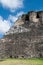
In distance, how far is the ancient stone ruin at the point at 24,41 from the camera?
111 feet

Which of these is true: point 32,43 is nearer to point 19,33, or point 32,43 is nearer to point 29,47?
point 29,47

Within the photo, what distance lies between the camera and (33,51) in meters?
33.6

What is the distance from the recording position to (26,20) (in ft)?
135

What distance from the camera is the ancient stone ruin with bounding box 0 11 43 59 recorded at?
3369 cm

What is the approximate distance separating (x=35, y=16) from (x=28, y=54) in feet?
30.4

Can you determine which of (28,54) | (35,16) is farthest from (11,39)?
(35,16)

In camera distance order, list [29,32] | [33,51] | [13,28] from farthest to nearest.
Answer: [13,28], [29,32], [33,51]

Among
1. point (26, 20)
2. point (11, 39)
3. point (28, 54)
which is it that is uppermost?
point (26, 20)

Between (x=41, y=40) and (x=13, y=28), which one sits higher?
(x=13, y=28)

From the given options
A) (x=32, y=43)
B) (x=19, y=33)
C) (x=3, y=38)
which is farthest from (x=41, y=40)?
(x=3, y=38)

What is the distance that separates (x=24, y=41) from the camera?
34812 mm

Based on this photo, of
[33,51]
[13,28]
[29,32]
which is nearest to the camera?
[33,51]

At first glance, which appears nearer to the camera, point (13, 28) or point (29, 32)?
point (29, 32)

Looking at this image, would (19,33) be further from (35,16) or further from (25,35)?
(35,16)
